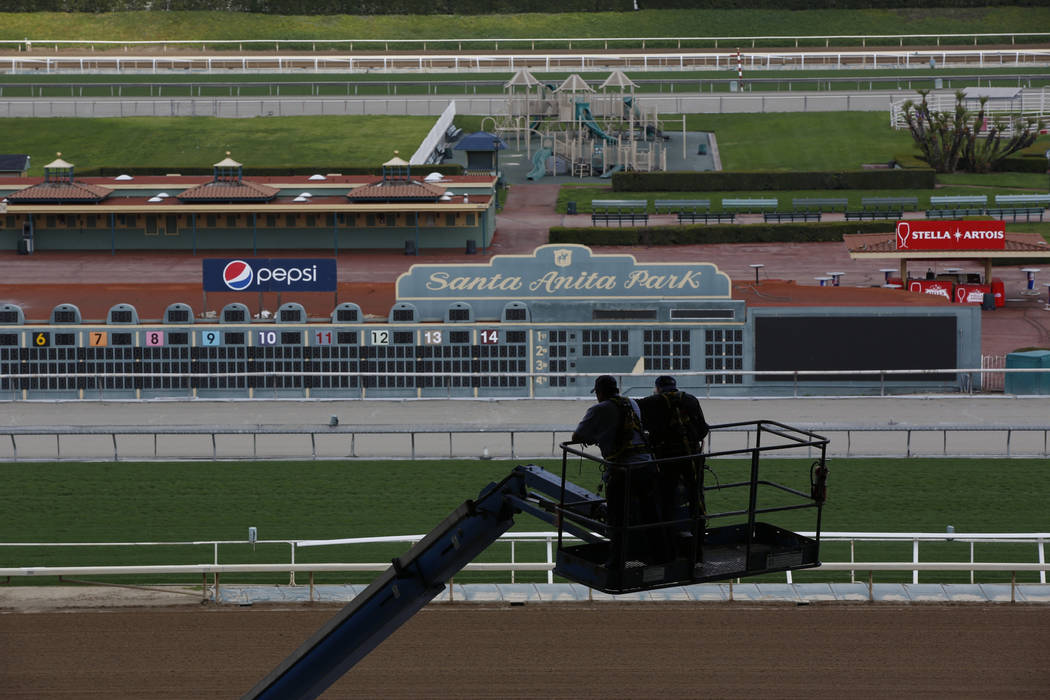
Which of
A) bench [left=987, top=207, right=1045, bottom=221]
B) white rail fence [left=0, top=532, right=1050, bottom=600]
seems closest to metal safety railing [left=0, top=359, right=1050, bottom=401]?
white rail fence [left=0, top=532, right=1050, bottom=600]

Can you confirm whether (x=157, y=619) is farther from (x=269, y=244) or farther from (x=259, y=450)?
(x=269, y=244)

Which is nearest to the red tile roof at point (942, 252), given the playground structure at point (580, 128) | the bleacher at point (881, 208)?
the bleacher at point (881, 208)

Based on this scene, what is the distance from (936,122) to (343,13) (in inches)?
1703

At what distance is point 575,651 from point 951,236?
22.0 meters

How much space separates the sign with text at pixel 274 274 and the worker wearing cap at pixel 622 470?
2044 cm

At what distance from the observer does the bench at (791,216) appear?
4800cm

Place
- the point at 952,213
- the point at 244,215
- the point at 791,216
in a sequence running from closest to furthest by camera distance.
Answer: the point at 244,215, the point at 952,213, the point at 791,216

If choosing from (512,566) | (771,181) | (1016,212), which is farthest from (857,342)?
(771,181)

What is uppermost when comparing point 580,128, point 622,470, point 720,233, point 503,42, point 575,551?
point 503,42

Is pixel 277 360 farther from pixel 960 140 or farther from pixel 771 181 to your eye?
pixel 960 140

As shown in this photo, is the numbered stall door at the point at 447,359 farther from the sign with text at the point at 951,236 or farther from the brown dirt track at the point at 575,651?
the brown dirt track at the point at 575,651

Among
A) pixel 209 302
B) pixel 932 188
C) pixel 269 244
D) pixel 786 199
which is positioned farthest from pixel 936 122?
pixel 209 302

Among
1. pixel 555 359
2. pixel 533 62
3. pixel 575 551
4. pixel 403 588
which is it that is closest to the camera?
pixel 575 551

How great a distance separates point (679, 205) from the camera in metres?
50.4
